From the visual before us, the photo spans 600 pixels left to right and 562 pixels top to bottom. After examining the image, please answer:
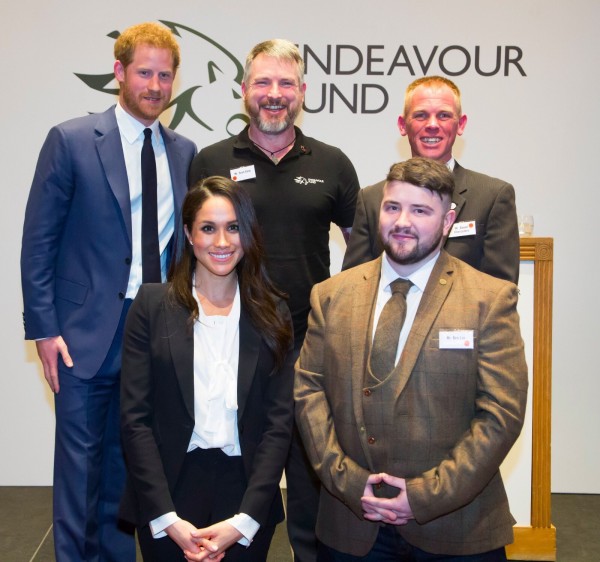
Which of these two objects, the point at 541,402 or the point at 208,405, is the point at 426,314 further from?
the point at 541,402

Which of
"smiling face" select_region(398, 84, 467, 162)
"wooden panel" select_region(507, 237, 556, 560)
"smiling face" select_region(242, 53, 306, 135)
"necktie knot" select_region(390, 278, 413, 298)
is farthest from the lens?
"wooden panel" select_region(507, 237, 556, 560)

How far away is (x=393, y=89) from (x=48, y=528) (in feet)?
9.89

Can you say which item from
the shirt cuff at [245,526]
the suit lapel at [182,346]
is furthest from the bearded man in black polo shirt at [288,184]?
the shirt cuff at [245,526]

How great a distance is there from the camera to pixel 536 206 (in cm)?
482

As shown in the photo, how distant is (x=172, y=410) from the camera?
2.48m

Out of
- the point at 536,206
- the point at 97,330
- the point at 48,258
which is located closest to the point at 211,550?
the point at 97,330

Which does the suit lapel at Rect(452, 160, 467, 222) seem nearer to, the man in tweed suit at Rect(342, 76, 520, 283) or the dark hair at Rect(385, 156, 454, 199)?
the man in tweed suit at Rect(342, 76, 520, 283)

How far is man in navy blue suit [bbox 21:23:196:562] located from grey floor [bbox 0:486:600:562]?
3.08ft

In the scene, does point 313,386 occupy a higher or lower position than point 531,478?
higher

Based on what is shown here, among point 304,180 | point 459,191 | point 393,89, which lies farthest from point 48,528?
point 393,89

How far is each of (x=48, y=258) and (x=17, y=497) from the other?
2.30 m

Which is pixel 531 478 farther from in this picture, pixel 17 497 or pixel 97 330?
pixel 17 497

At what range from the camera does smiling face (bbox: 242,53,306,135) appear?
10.2 feet

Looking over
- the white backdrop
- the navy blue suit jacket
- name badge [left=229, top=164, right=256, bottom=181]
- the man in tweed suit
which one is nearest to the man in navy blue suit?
the navy blue suit jacket
